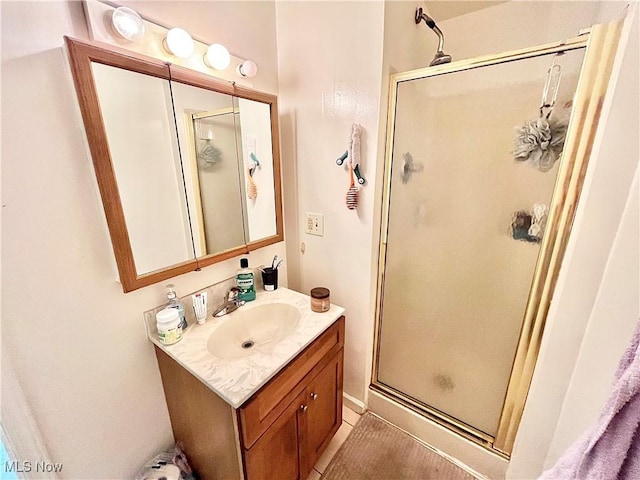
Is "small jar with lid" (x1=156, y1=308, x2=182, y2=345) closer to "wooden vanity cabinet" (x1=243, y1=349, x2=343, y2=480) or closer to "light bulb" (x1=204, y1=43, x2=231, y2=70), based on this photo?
"wooden vanity cabinet" (x1=243, y1=349, x2=343, y2=480)

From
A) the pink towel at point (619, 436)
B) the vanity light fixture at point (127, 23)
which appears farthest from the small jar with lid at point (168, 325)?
the pink towel at point (619, 436)

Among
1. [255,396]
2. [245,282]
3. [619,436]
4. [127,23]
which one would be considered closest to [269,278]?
[245,282]

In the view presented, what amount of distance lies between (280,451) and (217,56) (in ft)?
4.87

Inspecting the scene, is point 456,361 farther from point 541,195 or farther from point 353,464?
point 541,195

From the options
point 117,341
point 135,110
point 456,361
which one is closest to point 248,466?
point 117,341

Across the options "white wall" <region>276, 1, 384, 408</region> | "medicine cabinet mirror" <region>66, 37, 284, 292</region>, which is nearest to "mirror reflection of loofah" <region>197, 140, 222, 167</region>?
"medicine cabinet mirror" <region>66, 37, 284, 292</region>

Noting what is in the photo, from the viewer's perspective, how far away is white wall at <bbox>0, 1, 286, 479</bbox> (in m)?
0.66

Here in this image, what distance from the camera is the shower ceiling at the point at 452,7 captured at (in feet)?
4.12

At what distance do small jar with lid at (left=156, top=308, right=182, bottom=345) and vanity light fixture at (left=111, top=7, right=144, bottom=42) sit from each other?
0.88 m

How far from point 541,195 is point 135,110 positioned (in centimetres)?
144

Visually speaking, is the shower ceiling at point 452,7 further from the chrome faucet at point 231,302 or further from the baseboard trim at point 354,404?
the baseboard trim at point 354,404

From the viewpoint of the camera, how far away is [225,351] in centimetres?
106

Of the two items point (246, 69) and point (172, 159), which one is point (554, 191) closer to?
point (246, 69)

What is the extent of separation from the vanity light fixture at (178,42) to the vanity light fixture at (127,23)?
0.08 m
